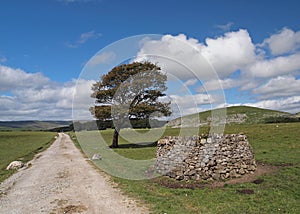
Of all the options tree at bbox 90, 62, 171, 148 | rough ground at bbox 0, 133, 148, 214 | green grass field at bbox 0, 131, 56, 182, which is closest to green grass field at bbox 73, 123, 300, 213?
rough ground at bbox 0, 133, 148, 214

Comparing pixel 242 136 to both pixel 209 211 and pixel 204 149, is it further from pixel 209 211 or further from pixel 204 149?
pixel 209 211

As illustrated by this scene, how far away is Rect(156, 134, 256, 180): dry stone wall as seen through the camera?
16.3 metres

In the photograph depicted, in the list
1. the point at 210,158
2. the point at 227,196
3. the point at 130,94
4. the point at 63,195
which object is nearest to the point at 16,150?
the point at 130,94

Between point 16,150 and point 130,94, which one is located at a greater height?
point 130,94

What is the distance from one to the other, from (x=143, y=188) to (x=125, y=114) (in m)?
25.2

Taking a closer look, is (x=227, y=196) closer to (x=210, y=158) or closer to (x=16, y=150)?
(x=210, y=158)

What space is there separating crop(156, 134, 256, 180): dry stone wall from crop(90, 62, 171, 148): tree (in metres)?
21.1

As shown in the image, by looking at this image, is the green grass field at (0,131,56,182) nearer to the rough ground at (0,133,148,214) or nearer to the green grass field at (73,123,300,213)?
the rough ground at (0,133,148,214)

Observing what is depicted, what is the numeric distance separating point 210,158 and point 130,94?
24.6 meters

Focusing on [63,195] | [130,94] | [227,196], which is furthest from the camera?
[130,94]

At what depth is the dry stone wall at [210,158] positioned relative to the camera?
16.3m

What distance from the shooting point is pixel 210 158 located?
16453mm

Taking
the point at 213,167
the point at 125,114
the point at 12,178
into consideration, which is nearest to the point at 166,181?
the point at 213,167

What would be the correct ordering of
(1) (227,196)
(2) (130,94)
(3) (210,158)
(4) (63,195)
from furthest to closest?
(2) (130,94), (3) (210,158), (4) (63,195), (1) (227,196)
